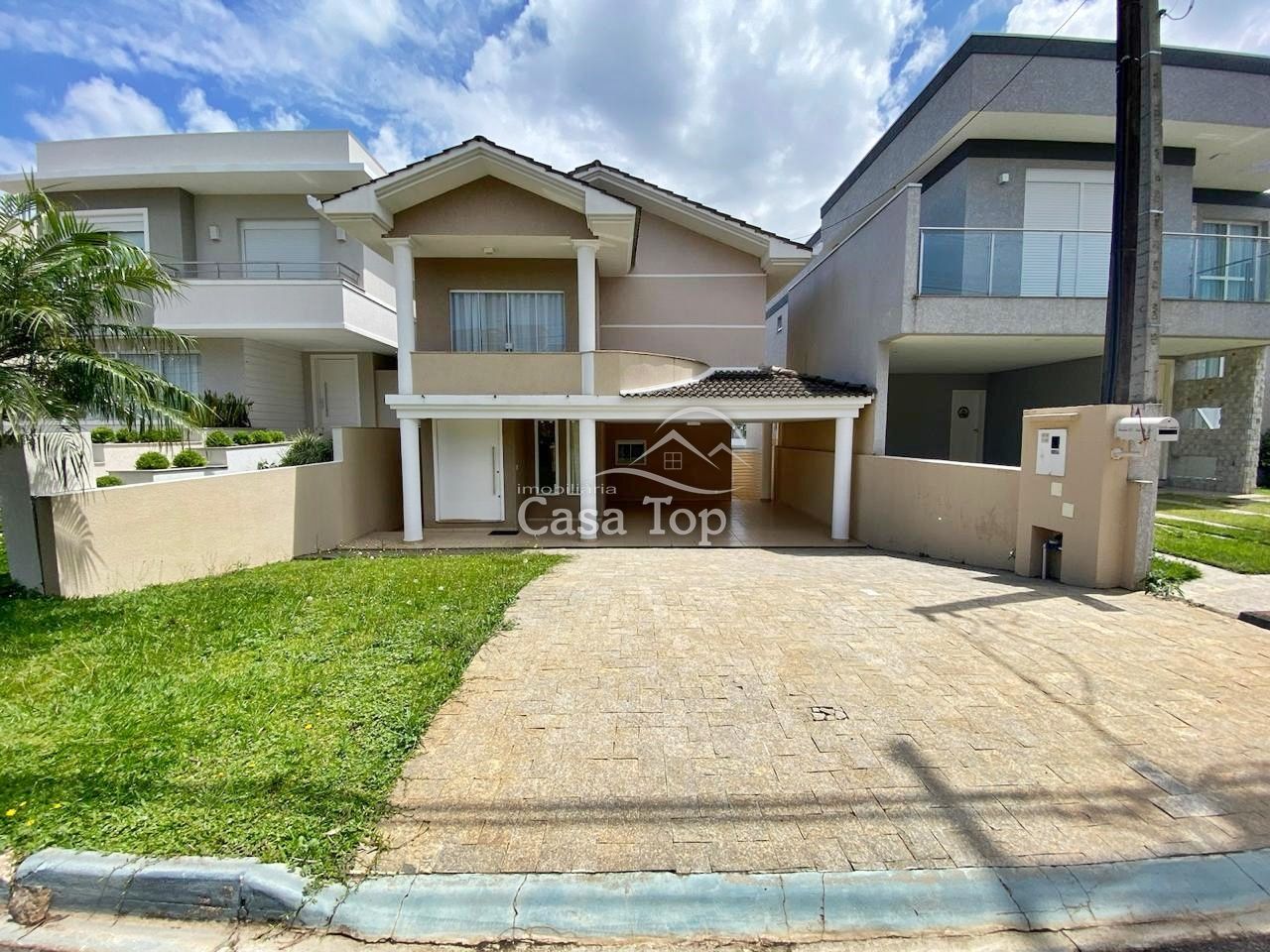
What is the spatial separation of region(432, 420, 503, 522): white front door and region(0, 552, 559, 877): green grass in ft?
17.1

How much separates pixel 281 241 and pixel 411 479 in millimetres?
8402

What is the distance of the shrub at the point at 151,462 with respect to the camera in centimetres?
851

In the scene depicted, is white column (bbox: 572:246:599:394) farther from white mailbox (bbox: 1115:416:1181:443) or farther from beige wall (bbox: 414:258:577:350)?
white mailbox (bbox: 1115:416:1181:443)

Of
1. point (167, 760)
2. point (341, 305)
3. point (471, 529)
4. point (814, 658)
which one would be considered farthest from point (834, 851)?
point (341, 305)

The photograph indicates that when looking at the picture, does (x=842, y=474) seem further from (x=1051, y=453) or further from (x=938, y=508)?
(x=1051, y=453)

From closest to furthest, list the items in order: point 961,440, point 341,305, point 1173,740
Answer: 1. point 1173,740
2. point 341,305
3. point 961,440

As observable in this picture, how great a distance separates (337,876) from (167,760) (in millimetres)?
1452

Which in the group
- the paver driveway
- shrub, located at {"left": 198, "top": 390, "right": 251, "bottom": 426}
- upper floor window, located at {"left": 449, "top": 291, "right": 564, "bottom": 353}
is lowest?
the paver driveway

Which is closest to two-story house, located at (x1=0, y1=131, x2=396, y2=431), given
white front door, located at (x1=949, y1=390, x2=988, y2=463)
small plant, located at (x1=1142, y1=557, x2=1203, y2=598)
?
small plant, located at (x1=1142, y1=557, x2=1203, y2=598)

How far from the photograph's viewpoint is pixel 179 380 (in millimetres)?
12867

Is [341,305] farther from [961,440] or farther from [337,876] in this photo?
[961,440]

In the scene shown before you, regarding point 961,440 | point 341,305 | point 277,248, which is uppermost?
point 277,248

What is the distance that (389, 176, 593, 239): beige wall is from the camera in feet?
32.5

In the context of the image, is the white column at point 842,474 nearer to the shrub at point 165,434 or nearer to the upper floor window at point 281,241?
the shrub at point 165,434
